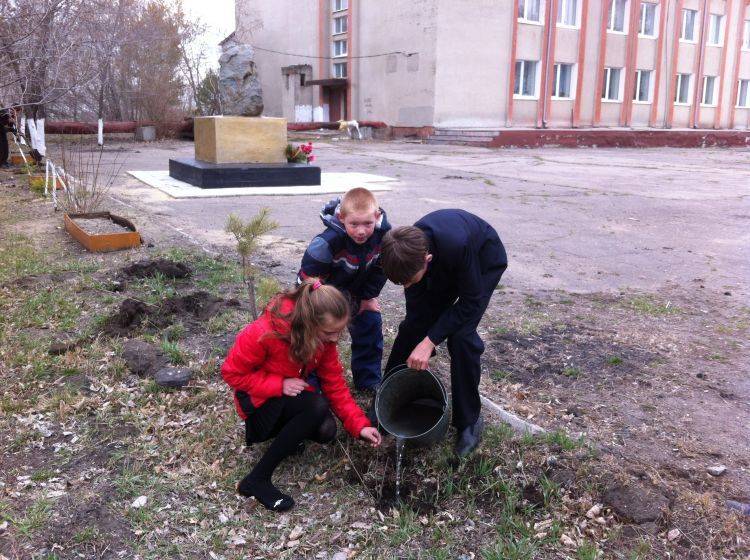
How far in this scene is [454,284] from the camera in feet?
9.91

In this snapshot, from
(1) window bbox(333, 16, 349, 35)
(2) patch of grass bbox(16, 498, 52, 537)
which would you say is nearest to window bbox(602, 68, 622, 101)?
(1) window bbox(333, 16, 349, 35)

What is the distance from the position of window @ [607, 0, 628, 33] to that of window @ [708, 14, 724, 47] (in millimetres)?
5702

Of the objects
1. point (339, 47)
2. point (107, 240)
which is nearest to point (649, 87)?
point (339, 47)

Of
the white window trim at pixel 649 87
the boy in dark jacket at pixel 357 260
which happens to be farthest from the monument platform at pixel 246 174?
the white window trim at pixel 649 87

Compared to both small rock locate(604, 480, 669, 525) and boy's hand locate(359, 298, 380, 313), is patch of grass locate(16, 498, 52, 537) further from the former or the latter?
small rock locate(604, 480, 669, 525)

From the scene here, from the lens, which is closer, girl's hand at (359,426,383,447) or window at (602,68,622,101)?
girl's hand at (359,426,383,447)

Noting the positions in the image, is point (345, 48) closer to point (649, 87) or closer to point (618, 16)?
point (618, 16)

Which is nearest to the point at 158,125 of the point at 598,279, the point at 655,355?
the point at 598,279

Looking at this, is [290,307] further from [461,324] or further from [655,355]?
[655,355]

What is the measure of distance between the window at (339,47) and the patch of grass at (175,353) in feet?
90.5

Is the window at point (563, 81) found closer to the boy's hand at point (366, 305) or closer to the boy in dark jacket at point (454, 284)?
the boy's hand at point (366, 305)

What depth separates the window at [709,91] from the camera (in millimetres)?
32188

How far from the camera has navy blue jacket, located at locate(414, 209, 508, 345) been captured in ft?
9.05

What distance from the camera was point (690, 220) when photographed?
908 centimetres
